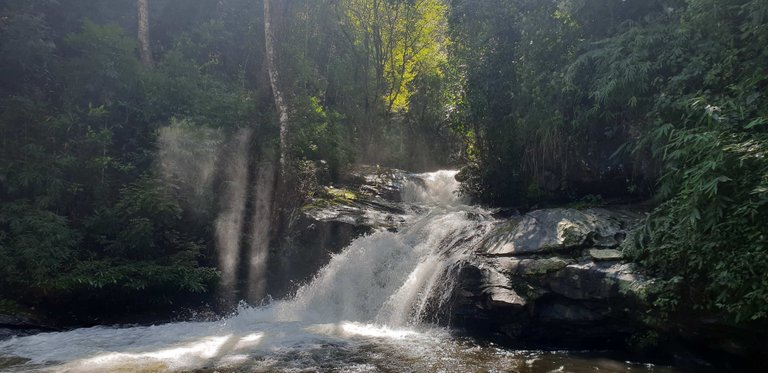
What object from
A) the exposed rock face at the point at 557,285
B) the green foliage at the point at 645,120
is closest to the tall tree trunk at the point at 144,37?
the green foliage at the point at 645,120

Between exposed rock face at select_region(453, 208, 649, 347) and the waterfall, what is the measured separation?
0.77m

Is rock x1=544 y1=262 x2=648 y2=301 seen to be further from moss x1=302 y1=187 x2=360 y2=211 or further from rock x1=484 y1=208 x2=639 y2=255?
moss x1=302 y1=187 x2=360 y2=211

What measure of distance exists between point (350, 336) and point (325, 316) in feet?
6.11

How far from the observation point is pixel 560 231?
9406mm

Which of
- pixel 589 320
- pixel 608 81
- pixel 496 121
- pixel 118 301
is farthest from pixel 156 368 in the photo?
pixel 496 121

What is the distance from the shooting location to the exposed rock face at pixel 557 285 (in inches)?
311

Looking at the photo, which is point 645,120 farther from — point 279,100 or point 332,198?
point 279,100

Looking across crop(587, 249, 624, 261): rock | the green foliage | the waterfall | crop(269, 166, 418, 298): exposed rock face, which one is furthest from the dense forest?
the waterfall

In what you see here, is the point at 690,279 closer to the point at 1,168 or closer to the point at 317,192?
the point at 317,192

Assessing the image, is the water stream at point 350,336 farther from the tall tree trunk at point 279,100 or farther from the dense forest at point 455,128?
the tall tree trunk at point 279,100

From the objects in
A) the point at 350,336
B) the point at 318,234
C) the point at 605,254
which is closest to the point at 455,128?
the point at 318,234

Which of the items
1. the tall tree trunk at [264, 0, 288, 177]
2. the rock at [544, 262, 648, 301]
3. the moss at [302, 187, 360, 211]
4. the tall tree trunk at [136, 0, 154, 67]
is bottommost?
the rock at [544, 262, 648, 301]

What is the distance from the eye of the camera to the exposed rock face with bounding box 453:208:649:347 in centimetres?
791

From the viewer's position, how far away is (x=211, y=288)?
11.7 meters
